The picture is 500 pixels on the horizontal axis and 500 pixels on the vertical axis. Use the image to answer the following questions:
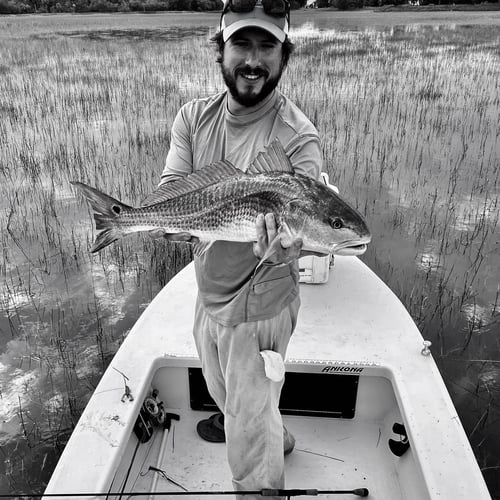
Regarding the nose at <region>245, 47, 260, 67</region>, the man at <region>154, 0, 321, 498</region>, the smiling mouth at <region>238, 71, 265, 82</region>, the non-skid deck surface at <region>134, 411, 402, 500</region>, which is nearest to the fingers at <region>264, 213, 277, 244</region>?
the man at <region>154, 0, 321, 498</region>

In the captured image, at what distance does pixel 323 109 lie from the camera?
50.4 ft

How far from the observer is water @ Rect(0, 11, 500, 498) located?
5.66 metres

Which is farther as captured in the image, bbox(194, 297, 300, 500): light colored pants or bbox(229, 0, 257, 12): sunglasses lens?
bbox(194, 297, 300, 500): light colored pants

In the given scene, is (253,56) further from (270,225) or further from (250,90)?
(270,225)

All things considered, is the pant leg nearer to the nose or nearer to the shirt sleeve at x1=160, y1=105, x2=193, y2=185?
the shirt sleeve at x1=160, y1=105, x2=193, y2=185

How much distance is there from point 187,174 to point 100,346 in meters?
3.88

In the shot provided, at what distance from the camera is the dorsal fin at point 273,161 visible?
2711 millimetres

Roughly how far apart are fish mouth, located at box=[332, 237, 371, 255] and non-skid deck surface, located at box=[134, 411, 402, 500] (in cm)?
229

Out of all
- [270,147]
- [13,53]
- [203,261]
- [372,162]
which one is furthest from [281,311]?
[13,53]

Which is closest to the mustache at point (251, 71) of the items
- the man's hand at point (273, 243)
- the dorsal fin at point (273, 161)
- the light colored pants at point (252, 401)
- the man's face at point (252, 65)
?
the man's face at point (252, 65)

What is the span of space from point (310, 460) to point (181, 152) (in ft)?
9.66

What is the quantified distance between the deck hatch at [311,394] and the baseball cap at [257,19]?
2951 millimetres

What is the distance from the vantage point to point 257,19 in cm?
294

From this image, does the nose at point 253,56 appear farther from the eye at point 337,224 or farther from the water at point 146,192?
the water at point 146,192
